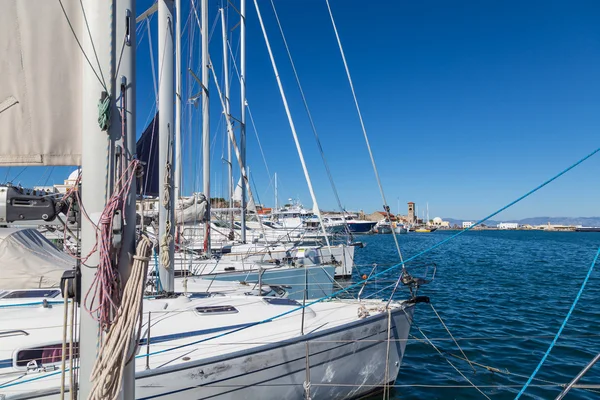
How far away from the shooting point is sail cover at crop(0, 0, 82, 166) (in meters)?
2.29

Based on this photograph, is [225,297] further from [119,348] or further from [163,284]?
[119,348]

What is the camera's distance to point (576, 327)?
10180 millimetres

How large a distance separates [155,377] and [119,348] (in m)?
2.55

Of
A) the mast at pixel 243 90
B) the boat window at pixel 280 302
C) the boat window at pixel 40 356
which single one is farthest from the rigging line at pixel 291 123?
the mast at pixel 243 90

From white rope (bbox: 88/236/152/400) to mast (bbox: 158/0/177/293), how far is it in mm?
4238

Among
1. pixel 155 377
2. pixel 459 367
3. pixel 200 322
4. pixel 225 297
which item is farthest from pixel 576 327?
pixel 155 377

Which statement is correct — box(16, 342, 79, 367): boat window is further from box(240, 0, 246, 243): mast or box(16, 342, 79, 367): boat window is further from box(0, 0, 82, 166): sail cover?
box(240, 0, 246, 243): mast

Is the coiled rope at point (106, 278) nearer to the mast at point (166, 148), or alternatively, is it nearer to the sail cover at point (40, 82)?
the sail cover at point (40, 82)

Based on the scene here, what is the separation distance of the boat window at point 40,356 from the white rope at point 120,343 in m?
2.70

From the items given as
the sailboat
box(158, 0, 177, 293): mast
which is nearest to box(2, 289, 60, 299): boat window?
the sailboat

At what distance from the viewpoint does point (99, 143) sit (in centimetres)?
205

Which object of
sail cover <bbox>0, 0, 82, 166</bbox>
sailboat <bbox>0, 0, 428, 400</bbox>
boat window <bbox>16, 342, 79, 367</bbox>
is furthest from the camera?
boat window <bbox>16, 342, 79, 367</bbox>

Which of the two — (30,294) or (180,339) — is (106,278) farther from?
(30,294)

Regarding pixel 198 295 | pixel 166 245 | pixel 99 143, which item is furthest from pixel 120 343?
pixel 198 295
